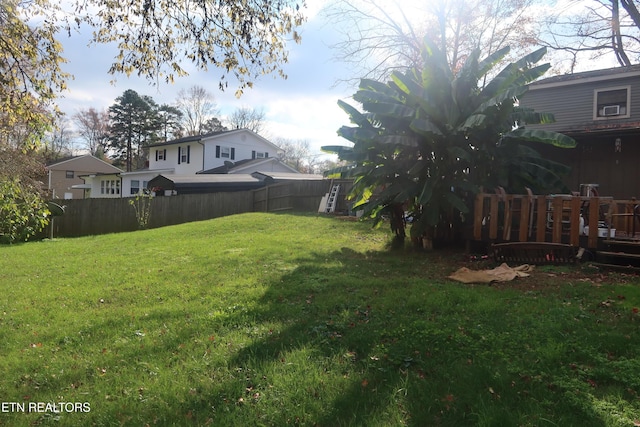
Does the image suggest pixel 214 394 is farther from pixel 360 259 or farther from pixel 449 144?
pixel 449 144

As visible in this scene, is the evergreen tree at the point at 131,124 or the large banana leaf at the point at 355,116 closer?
the large banana leaf at the point at 355,116

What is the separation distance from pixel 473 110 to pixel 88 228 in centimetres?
1989

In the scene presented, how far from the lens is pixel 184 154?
33938 mm

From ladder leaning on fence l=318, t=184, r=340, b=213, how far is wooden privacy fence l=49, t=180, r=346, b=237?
1.50 ft

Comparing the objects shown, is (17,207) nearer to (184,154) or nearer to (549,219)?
(549,219)

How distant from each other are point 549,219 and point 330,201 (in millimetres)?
12122

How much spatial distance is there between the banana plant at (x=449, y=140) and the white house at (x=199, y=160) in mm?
24622

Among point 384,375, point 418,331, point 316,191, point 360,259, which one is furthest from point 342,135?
point 316,191

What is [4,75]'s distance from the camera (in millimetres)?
6625

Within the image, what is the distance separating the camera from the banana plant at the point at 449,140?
26.7 feet

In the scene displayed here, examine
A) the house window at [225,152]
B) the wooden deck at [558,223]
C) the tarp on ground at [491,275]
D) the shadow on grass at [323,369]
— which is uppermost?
the house window at [225,152]

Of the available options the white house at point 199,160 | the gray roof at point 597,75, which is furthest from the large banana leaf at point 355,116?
the white house at point 199,160

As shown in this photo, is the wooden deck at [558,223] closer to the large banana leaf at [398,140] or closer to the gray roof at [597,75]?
the large banana leaf at [398,140]

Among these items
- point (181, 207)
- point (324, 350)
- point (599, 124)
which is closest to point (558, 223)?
point (324, 350)
